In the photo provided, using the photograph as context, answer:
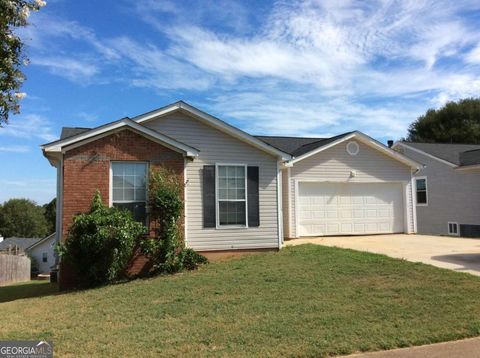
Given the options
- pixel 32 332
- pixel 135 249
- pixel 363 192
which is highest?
pixel 363 192

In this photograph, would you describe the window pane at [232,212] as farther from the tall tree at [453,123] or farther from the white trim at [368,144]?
the tall tree at [453,123]

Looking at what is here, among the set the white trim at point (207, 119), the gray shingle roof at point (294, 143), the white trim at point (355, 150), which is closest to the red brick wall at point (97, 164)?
the white trim at point (207, 119)

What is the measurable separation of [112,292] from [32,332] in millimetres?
2925

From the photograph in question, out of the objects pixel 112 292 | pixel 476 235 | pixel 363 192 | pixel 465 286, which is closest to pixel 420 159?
pixel 476 235

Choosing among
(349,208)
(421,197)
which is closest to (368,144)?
(349,208)

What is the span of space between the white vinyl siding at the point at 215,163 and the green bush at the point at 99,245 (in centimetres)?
235

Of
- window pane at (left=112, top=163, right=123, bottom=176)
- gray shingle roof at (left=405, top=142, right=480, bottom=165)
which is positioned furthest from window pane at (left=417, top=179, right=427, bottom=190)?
window pane at (left=112, top=163, right=123, bottom=176)

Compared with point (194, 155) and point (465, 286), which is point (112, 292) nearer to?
point (194, 155)

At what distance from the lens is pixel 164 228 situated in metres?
11.2

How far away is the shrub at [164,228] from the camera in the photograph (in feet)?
36.4

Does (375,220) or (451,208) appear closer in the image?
(375,220)

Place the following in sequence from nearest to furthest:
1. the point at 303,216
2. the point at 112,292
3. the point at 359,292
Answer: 1. the point at 359,292
2. the point at 112,292
3. the point at 303,216

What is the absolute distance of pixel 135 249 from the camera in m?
11.2

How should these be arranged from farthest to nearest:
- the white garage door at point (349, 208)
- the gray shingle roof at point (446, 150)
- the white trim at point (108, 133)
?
the gray shingle roof at point (446, 150), the white garage door at point (349, 208), the white trim at point (108, 133)
